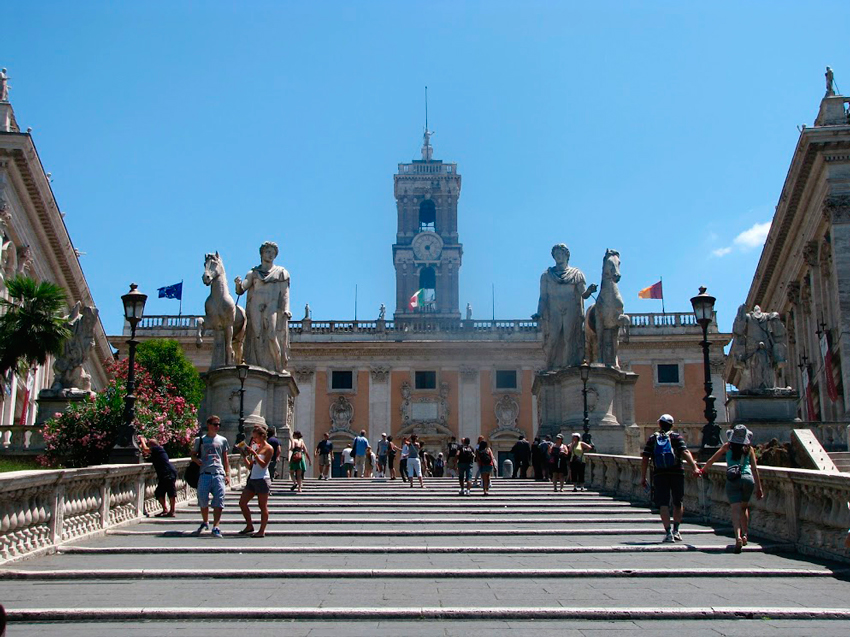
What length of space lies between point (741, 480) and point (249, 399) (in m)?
15.2

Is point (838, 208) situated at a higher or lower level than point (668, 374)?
higher

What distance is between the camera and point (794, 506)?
37.9 feet

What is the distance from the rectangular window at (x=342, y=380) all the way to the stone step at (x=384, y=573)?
50.1 m

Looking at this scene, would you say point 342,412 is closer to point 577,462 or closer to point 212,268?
point 212,268

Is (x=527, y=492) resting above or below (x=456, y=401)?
A: below

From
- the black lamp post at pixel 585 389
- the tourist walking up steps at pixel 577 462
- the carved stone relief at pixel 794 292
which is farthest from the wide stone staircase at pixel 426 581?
the carved stone relief at pixel 794 292

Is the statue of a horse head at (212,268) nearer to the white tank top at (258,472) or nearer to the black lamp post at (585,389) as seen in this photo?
the black lamp post at (585,389)

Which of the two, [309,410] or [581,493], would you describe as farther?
[309,410]

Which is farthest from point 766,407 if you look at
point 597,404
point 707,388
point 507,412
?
point 507,412

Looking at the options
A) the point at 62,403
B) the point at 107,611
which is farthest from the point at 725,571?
the point at 62,403

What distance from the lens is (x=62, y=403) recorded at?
24734 mm

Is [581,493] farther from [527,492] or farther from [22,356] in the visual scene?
[22,356]

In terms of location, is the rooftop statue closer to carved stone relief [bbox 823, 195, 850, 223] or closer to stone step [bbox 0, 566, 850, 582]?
stone step [bbox 0, 566, 850, 582]

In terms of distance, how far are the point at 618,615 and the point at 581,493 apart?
12.9 meters
